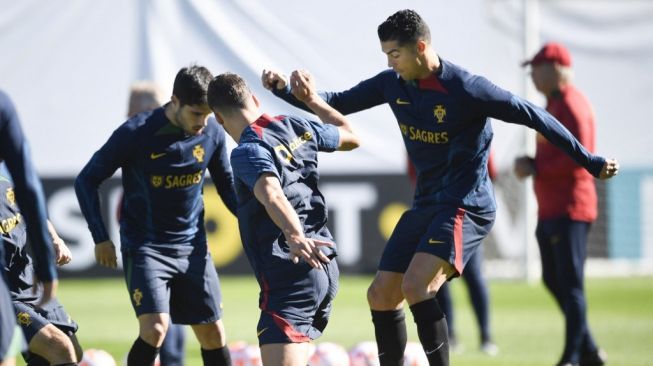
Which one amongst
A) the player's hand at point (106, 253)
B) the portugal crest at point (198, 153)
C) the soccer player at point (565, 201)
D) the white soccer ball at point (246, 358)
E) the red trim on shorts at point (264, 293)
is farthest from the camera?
the soccer player at point (565, 201)

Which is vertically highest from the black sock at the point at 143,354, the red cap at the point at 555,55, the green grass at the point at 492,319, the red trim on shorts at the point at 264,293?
the red cap at the point at 555,55

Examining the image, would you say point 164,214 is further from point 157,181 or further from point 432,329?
point 432,329

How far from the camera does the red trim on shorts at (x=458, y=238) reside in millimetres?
6277

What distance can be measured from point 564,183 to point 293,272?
3479 millimetres

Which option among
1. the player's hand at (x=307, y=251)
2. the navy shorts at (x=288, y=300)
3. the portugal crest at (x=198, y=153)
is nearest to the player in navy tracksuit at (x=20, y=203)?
the player's hand at (x=307, y=251)

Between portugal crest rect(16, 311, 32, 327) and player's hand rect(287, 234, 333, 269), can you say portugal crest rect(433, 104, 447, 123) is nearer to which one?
player's hand rect(287, 234, 333, 269)

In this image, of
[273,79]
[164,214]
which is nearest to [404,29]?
[273,79]

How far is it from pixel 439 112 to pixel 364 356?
2280 mm

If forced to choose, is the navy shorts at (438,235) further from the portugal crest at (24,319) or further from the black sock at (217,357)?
the portugal crest at (24,319)

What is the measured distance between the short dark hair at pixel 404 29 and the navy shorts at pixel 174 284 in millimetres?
1724

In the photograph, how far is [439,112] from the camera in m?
6.26

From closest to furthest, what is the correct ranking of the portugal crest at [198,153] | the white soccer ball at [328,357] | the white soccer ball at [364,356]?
the portugal crest at [198,153] → the white soccer ball at [328,357] → the white soccer ball at [364,356]

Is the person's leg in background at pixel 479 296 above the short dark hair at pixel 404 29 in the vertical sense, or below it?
below

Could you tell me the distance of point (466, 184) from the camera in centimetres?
639
